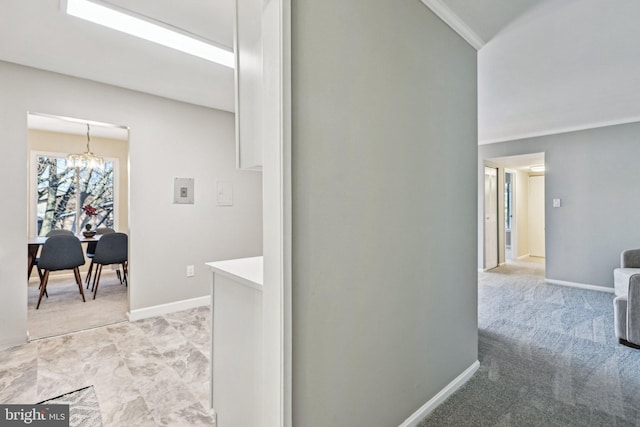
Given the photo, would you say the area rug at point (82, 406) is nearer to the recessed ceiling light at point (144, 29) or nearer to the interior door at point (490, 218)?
the recessed ceiling light at point (144, 29)

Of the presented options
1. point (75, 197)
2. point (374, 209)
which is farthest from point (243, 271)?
point (75, 197)

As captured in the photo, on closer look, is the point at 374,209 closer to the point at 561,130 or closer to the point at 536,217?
the point at 561,130

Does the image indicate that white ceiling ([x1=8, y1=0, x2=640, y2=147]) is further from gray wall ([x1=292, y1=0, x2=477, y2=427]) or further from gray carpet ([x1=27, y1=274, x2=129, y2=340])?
gray carpet ([x1=27, y1=274, x2=129, y2=340])

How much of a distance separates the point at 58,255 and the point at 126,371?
2355 millimetres

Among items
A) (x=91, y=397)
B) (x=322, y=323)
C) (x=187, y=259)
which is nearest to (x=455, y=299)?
(x=322, y=323)

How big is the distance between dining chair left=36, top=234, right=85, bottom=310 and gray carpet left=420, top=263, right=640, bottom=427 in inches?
167

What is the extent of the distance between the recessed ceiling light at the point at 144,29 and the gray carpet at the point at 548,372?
9.87ft

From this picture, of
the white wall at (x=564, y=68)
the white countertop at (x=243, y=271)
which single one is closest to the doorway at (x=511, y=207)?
the white wall at (x=564, y=68)

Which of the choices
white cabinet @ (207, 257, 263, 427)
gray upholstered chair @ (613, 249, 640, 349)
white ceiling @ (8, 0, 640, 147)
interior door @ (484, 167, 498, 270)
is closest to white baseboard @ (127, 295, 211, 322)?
white cabinet @ (207, 257, 263, 427)

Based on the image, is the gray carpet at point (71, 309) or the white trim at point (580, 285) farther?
the white trim at point (580, 285)

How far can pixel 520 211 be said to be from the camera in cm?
705

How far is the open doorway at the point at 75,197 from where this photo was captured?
4.31 meters

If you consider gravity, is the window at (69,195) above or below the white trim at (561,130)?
below

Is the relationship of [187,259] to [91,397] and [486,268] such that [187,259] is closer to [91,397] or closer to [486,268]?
[91,397]
